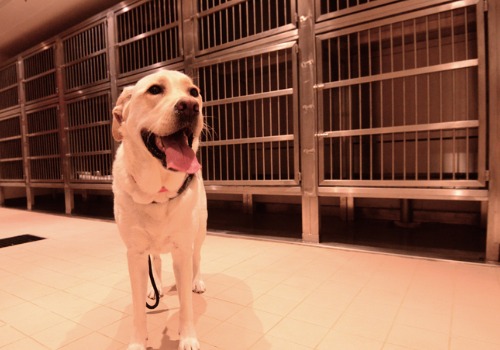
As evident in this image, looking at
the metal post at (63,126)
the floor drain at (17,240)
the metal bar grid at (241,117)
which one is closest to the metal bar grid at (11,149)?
the metal post at (63,126)

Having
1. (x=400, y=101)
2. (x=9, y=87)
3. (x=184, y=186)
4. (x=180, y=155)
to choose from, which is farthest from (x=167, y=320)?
(x=9, y=87)

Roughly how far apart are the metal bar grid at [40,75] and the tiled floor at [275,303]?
3680 millimetres

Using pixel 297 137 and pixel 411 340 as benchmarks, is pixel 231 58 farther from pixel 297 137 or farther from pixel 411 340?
pixel 411 340

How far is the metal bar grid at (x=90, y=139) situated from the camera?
4844 mm

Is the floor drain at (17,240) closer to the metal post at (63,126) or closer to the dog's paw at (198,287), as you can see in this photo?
the metal post at (63,126)

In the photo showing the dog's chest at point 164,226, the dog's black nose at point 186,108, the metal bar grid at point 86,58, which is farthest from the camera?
the metal bar grid at point 86,58

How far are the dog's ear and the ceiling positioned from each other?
4.83 metres

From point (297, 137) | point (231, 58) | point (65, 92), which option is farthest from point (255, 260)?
point (65, 92)

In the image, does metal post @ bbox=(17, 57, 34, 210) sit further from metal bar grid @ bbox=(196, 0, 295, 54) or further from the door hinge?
the door hinge

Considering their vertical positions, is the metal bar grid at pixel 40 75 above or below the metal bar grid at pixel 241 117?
above

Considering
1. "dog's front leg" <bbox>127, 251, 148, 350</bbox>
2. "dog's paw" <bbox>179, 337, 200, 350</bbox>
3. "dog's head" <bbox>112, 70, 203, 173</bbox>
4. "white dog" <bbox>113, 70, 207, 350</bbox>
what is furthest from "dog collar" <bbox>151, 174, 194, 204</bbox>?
"dog's paw" <bbox>179, 337, 200, 350</bbox>

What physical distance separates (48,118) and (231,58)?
12.9 feet

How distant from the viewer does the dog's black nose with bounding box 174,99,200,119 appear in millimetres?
1205

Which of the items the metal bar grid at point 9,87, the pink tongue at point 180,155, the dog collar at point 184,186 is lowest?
the dog collar at point 184,186
